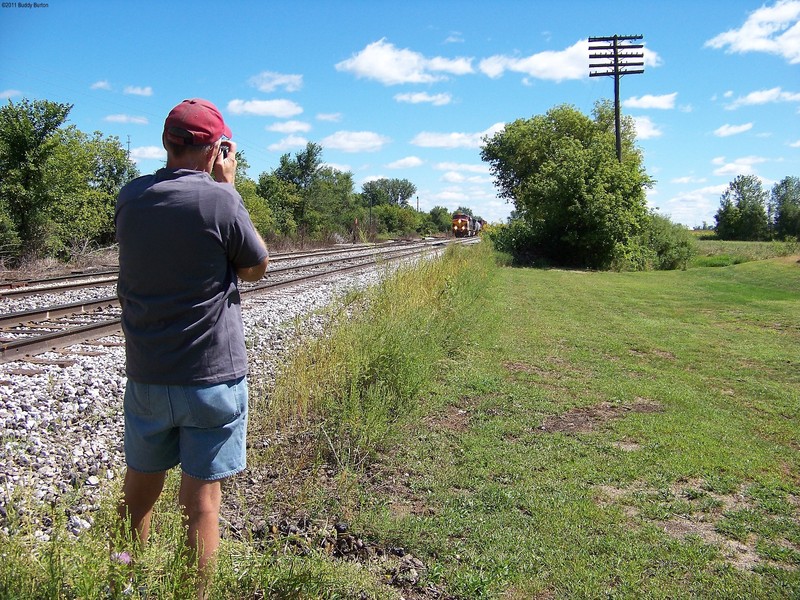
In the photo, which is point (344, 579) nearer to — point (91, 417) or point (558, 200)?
point (91, 417)

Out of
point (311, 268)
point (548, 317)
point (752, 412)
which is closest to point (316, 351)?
point (752, 412)

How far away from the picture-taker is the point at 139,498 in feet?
8.17

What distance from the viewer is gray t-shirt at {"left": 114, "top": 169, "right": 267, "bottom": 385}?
7.25ft

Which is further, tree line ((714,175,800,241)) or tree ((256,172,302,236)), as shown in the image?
tree line ((714,175,800,241))

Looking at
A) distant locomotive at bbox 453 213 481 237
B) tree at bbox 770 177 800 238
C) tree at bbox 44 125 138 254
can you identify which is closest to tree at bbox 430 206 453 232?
distant locomotive at bbox 453 213 481 237

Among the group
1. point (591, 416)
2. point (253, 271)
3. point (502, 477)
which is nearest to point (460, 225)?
point (591, 416)

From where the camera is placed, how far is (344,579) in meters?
2.86

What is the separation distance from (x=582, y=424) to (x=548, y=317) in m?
7.22

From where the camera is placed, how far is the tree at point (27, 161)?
65.5 ft

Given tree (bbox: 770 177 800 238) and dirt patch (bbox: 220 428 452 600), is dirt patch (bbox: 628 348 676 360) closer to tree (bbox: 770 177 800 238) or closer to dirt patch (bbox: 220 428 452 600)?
dirt patch (bbox: 220 428 452 600)

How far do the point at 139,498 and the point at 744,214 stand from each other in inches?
4536

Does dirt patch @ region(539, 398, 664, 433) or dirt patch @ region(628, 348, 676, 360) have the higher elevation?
dirt patch @ region(628, 348, 676, 360)

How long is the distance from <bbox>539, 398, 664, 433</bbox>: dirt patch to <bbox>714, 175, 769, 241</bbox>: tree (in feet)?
350

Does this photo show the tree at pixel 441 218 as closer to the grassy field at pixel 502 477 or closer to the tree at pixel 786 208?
the tree at pixel 786 208
